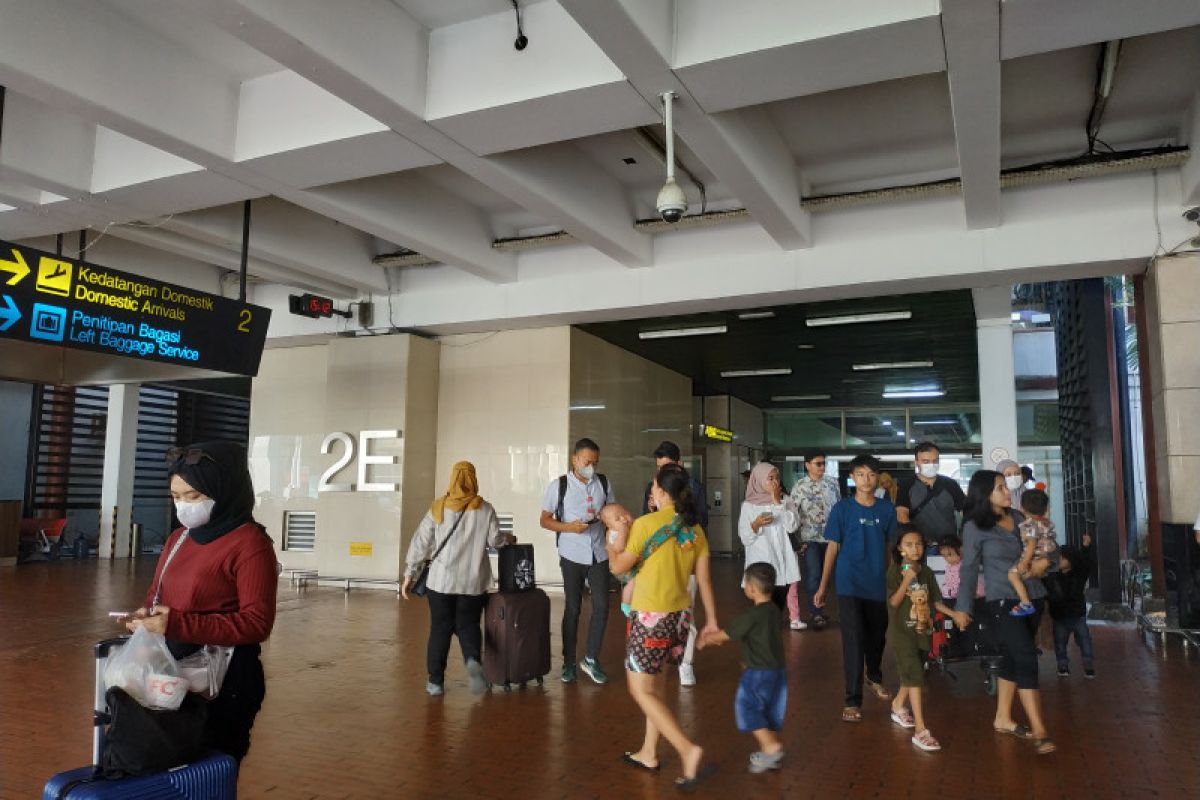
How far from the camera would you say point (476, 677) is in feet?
17.0

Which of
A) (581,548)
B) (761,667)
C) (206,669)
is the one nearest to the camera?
(206,669)

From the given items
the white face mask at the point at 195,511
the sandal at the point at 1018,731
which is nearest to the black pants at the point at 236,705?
the white face mask at the point at 195,511

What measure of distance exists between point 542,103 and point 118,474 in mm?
13470

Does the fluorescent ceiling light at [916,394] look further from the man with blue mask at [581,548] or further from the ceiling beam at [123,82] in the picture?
the ceiling beam at [123,82]

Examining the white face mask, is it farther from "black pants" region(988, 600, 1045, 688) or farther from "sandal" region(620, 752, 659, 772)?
"black pants" region(988, 600, 1045, 688)

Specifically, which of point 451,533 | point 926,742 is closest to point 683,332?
point 451,533

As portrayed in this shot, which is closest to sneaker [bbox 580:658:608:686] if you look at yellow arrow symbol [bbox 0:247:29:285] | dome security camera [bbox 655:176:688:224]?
dome security camera [bbox 655:176:688:224]

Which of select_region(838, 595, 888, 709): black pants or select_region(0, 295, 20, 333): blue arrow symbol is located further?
select_region(0, 295, 20, 333): blue arrow symbol

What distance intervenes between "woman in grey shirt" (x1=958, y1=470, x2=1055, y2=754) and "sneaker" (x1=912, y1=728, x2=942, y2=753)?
18.8 inches

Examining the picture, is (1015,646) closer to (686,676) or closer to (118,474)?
(686,676)

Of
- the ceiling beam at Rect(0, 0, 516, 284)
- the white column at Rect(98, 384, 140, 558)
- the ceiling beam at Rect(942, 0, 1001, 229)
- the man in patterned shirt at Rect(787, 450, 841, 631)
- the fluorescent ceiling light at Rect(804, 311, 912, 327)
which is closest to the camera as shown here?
the ceiling beam at Rect(942, 0, 1001, 229)

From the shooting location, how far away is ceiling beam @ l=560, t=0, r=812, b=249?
4.32 meters

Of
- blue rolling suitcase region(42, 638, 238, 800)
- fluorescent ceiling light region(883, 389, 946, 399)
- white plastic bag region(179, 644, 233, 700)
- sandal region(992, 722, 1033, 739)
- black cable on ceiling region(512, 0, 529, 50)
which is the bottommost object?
sandal region(992, 722, 1033, 739)

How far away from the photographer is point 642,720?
4.61m
